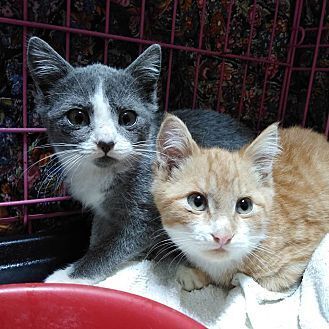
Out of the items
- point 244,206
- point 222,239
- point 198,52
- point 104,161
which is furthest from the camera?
point 198,52

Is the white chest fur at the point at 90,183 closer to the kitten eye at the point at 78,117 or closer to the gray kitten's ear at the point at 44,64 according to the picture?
the kitten eye at the point at 78,117

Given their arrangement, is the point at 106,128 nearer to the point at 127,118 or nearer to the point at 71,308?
the point at 127,118

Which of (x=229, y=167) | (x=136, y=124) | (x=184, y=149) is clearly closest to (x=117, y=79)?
(x=136, y=124)

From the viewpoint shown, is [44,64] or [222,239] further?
[44,64]

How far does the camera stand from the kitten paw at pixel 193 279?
3.70 feet

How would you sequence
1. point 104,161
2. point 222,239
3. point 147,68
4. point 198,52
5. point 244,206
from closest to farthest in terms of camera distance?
1. point 222,239
2. point 244,206
3. point 104,161
4. point 147,68
5. point 198,52

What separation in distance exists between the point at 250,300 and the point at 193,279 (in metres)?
0.17

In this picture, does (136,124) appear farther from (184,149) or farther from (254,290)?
(254,290)

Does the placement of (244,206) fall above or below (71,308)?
above

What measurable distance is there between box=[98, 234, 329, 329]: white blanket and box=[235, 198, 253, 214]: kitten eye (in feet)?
0.62

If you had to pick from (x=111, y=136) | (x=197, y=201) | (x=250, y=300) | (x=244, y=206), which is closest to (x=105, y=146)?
(x=111, y=136)

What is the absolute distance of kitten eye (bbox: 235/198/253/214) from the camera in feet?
3.23

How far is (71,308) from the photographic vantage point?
0.91m

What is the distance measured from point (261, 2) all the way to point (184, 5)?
36 cm
